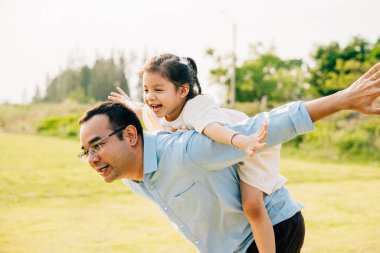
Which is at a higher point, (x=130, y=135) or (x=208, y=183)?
(x=130, y=135)

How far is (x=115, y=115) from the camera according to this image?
2.50 metres

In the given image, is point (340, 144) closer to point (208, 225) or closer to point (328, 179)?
point (328, 179)

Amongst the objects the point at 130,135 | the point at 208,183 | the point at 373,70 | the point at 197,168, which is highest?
the point at 373,70

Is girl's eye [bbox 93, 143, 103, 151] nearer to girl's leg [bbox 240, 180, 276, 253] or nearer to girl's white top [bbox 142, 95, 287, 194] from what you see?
girl's white top [bbox 142, 95, 287, 194]

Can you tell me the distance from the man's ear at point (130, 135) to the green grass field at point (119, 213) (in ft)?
9.25

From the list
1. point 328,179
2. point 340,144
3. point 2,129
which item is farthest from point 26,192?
A: point 2,129

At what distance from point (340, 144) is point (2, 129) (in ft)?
71.8

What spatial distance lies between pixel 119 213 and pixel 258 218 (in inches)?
189

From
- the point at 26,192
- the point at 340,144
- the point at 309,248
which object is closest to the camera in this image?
the point at 309,248

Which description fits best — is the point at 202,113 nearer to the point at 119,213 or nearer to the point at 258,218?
the point at 258,218

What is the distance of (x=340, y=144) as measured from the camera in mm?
14656

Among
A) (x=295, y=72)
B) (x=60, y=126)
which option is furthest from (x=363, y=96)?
(x=295, y=72)

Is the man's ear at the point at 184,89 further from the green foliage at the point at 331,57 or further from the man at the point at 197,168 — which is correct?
the green foliage at the point at 331,57

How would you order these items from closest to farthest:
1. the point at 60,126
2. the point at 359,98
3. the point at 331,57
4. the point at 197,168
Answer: the point at 359,98
the point at 197,168
the point at 60,126
the point at 331,57
